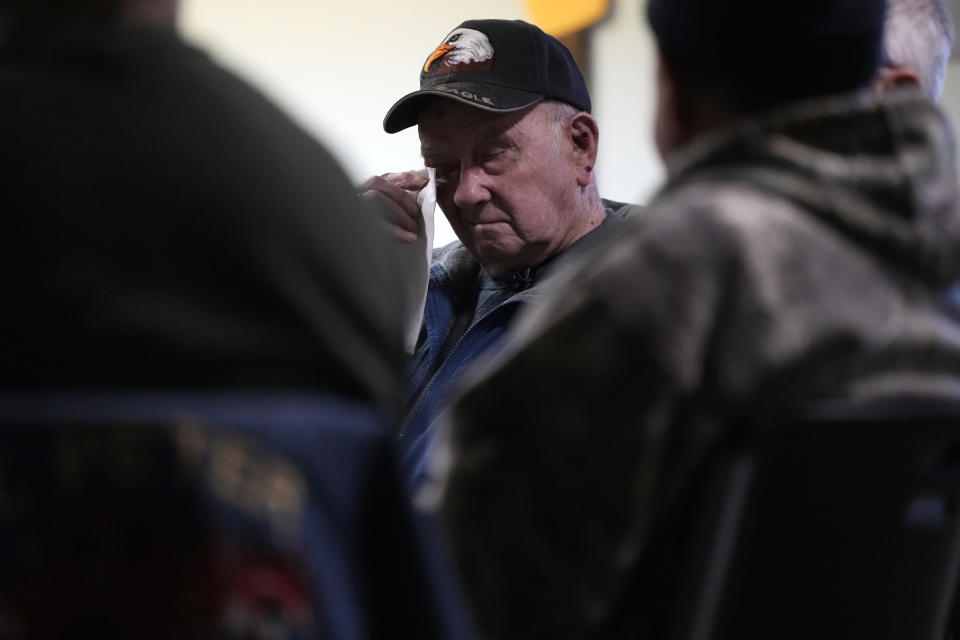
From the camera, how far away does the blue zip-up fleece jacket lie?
189cm

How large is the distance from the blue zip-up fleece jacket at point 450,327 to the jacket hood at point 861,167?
2.92ft

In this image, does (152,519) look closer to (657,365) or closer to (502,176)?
(657,365)

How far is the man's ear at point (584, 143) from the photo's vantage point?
7.21ft

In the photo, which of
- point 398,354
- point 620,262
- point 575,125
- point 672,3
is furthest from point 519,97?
point 398,354

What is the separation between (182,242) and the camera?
63 centimetres

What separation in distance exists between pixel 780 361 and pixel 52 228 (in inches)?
19.3

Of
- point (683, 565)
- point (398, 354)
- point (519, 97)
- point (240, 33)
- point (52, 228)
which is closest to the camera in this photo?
point (52, 228)

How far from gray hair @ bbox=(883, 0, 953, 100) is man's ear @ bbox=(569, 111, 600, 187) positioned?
66 centimetres

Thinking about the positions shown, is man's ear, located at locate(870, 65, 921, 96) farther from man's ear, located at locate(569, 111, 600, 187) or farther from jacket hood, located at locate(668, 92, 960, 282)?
man's ear, located at locate(569, 111, 600, 187)

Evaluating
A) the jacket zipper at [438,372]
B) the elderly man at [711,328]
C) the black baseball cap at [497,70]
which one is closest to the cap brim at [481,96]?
the black baseball cap at [497,70]

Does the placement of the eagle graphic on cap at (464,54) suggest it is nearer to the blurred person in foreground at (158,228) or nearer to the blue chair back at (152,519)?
the blurred person in foreground at (158,228)

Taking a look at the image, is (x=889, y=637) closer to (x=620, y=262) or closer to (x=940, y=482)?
(x=940, y=482)

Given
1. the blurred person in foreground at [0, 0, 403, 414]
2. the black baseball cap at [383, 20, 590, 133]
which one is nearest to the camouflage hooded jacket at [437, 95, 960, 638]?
the blurred person in foreground at [0, 0, 403, 414]

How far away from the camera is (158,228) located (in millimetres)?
625
